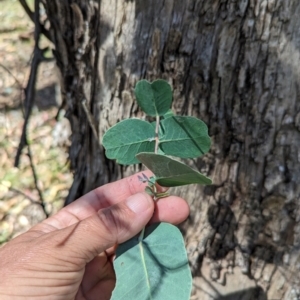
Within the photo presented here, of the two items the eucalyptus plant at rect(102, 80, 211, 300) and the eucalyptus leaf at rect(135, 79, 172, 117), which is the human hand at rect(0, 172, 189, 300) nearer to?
the eucalyptus plant at rect(102, 80, 211, 300)

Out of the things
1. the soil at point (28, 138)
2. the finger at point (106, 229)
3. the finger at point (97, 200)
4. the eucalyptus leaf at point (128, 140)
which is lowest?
the soil at point (28, 138)

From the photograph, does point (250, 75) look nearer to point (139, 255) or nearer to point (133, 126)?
point (133, 126)

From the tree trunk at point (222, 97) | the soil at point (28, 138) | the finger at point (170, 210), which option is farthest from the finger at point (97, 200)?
the soil at point (28, 138)

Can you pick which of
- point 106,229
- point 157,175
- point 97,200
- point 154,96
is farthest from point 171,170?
point 97,200

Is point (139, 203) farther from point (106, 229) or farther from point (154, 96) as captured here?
point (154, 96)

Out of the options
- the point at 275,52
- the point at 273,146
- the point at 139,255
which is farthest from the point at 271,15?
the point at 139,255

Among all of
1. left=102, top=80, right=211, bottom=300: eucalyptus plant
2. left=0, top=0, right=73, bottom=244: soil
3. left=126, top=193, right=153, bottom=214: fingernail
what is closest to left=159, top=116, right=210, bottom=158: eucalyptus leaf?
left=102, top=80, right=211, bottom=300: eucalyptus plant

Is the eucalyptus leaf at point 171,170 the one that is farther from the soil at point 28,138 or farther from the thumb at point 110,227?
the soil at point 28,138
